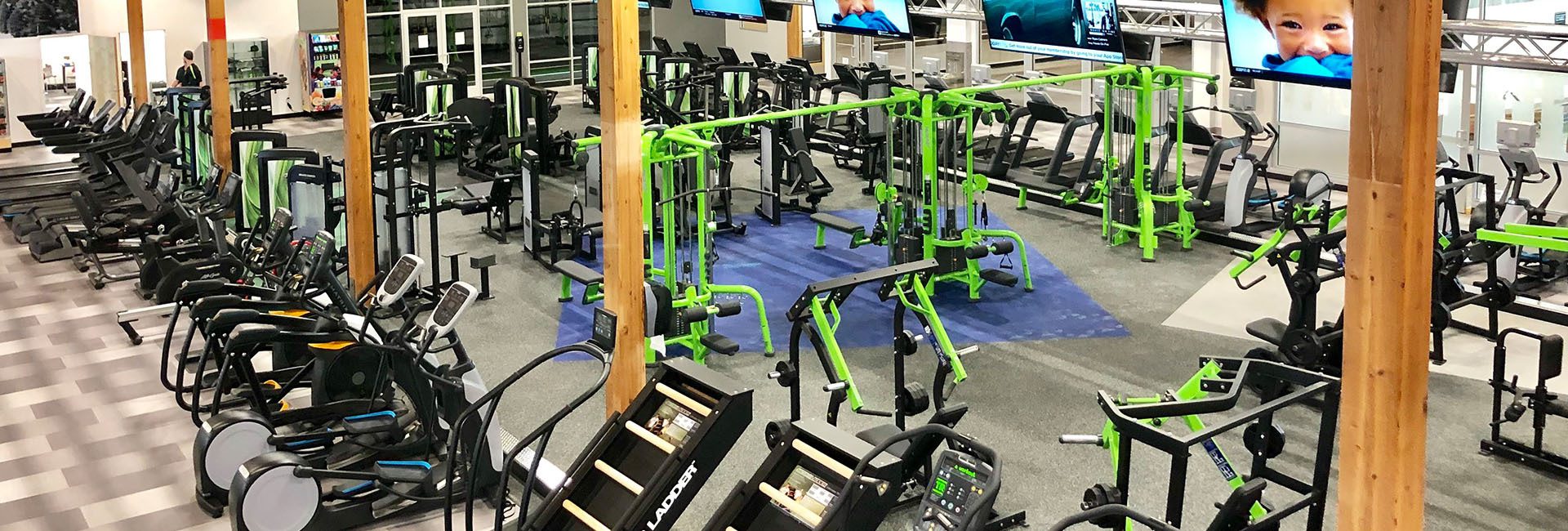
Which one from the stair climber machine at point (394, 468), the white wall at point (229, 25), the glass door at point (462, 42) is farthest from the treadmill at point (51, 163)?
the stair climber machine at point (394, 468)

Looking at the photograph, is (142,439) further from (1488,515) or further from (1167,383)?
(1488,515)

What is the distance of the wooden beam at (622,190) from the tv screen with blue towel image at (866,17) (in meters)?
6.48

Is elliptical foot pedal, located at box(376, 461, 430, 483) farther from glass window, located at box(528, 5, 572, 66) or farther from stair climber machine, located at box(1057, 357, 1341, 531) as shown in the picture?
glass window, located at box(528, 5, 572, 66)

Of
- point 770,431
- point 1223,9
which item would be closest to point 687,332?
point 770,431

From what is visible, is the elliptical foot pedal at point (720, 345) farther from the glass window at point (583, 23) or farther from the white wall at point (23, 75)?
the glass window at point (583, 23)

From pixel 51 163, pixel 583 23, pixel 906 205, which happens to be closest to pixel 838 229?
pixel 906 205

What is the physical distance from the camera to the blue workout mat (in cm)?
881

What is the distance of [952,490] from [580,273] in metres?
5.12

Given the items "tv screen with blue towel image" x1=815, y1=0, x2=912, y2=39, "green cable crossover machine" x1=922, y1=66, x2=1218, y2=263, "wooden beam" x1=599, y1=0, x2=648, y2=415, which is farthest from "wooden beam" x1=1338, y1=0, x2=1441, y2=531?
"tv screen with blue towel image" x1=815, y1=0, x2=912, y2=39

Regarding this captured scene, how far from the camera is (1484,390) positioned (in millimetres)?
7461

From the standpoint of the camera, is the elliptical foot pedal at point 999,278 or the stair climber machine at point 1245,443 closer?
the stair climber machine at point 1245,443

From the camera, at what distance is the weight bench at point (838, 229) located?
10266 mm

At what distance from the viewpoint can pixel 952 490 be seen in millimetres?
4383

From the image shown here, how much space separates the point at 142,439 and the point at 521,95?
20.7 ft
